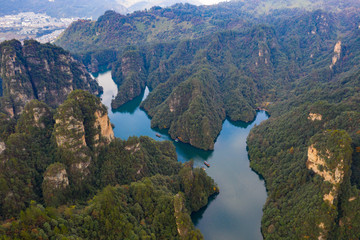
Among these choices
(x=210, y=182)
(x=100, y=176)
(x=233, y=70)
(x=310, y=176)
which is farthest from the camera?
(x=233, y=70)

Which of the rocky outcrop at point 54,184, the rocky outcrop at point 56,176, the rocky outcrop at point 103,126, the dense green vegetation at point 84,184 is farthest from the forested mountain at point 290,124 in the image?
the rocky outcrop at point 56,176

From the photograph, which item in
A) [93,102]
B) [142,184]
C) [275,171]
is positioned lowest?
[275,171]

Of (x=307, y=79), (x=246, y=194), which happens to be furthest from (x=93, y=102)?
(x=307, y=79)

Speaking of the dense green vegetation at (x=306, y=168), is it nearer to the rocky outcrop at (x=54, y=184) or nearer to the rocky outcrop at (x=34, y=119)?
the rocky outcrop at (x=54, y=184)

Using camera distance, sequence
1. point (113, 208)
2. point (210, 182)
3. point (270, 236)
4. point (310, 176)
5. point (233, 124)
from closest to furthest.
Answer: point (113, 208) < point (270, 236) < point (310, 176) < point (210, 182) < point (233, 124)

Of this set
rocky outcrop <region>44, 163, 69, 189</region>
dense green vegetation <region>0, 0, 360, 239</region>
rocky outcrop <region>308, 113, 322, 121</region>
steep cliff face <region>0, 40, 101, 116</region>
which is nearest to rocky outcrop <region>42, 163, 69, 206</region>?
rocky outcrop <region>44, 163, 69, 189</region>

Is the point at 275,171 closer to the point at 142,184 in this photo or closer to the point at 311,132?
the point at 311,132
